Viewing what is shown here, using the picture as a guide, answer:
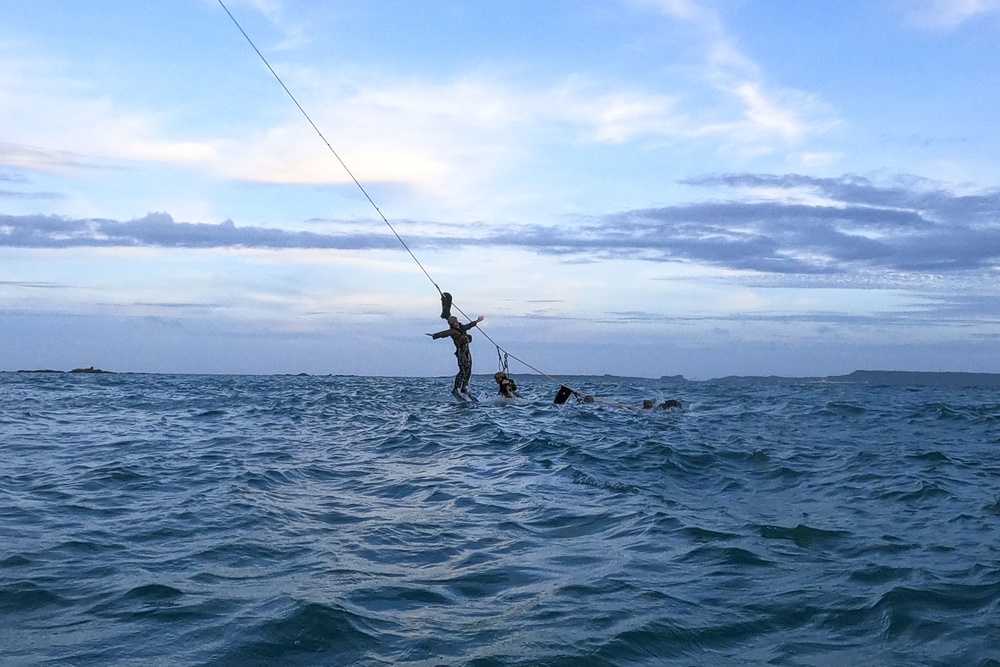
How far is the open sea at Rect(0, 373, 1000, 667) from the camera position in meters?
4.77

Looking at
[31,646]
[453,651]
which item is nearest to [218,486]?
[31,646]

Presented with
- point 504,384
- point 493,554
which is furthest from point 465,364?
point 493,554

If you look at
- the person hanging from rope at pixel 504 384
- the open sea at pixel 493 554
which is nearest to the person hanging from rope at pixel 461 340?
the person hanging from rope at pixel 504 384

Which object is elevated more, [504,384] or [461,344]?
[461,344]

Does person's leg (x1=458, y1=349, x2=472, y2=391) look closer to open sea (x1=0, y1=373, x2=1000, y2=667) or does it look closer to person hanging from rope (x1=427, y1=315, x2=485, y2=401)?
person hanging from rope (x1=427, y1=315, x2=485, y2=401)

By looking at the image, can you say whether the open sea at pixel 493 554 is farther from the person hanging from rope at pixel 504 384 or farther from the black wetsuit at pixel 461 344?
the person hanging from rope at pixel 504 384

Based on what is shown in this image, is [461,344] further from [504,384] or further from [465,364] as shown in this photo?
[504,384]

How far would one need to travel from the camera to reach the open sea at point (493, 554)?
4766mm

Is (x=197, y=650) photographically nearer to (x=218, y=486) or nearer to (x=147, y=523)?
(x=147, y=523)

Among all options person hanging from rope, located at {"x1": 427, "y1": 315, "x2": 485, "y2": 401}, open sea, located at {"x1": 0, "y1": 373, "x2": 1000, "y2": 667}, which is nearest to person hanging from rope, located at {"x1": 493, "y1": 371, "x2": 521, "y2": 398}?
person hanging from rope, located at {"x1": 427, "y1": 315, "x2": 485, "y2": 401}

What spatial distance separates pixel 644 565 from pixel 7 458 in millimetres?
10709

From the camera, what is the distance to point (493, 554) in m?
6.98

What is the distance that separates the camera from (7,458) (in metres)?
12.2

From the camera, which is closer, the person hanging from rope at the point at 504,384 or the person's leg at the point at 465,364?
the person's leg at the point at 465,364
